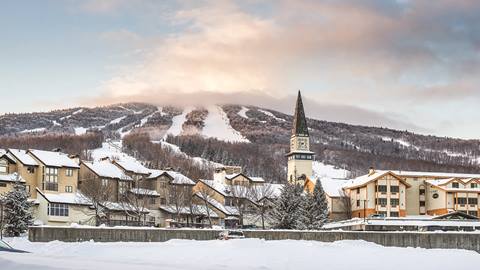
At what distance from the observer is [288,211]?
82.8 meters

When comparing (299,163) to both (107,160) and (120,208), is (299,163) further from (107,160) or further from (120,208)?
(120,208)

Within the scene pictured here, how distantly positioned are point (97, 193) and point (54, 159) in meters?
9.92

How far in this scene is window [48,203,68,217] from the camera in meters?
89.0

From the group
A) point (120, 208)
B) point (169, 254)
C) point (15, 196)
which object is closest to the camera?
point (169, 254)

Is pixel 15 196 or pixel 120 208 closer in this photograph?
pixel 15 196

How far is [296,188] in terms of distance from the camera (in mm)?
85125

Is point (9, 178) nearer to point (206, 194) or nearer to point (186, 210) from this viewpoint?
point (186, 210)

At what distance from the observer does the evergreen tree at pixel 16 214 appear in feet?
239

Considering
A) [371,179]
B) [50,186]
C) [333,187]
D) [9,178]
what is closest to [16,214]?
[9,178]

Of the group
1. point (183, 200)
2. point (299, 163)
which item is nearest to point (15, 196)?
point (183, 200)

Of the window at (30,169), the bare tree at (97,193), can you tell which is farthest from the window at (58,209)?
the window at (30,169)

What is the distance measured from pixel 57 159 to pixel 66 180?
10.6ft

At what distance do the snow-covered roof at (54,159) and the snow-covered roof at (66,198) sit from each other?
13.3 ft

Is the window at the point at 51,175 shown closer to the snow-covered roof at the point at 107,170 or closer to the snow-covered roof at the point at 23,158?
the snow-covered roof at the point at 23,158
